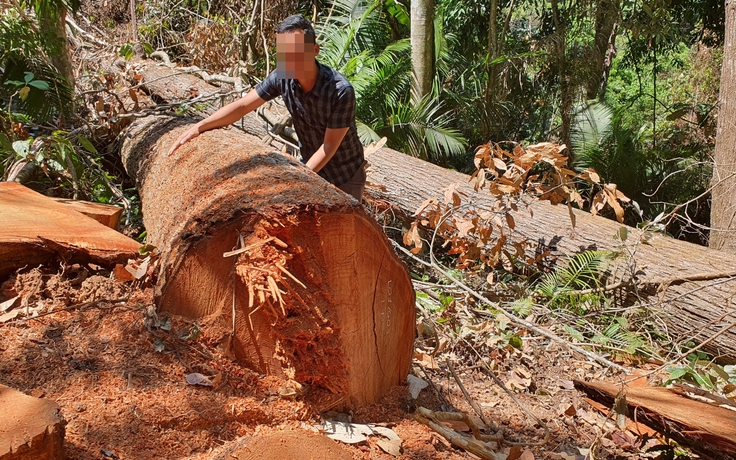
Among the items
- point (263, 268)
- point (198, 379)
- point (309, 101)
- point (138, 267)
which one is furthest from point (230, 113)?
point (198, 379)

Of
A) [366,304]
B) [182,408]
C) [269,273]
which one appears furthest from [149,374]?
[366,304]

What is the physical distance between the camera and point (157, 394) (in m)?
2.05

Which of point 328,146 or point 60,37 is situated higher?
point 60,37

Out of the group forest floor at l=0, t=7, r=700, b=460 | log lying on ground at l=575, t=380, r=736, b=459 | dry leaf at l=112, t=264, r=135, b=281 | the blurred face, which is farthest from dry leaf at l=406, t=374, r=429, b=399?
the blurred face

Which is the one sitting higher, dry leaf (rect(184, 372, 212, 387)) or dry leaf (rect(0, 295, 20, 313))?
dry leaf (rect(0, 295, 20, 313))

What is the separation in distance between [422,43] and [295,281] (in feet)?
21.8

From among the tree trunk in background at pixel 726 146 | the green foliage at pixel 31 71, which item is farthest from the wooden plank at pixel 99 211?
the tree trunk in background at pixel 726 146

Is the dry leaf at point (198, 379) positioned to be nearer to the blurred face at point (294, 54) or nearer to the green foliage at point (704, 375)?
the blurred face at point (294, 54)

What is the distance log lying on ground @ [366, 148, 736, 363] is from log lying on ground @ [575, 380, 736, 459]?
971mm

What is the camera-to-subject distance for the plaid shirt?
127 inches

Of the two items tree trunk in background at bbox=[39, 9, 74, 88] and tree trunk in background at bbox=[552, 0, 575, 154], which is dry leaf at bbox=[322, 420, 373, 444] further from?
tree trunk in background at bbox=[552, 0, 575, 154]

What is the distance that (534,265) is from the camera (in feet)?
16.4

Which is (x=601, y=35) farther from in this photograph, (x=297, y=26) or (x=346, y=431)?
(x=346, y=431)

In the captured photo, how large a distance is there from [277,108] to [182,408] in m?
4.46
